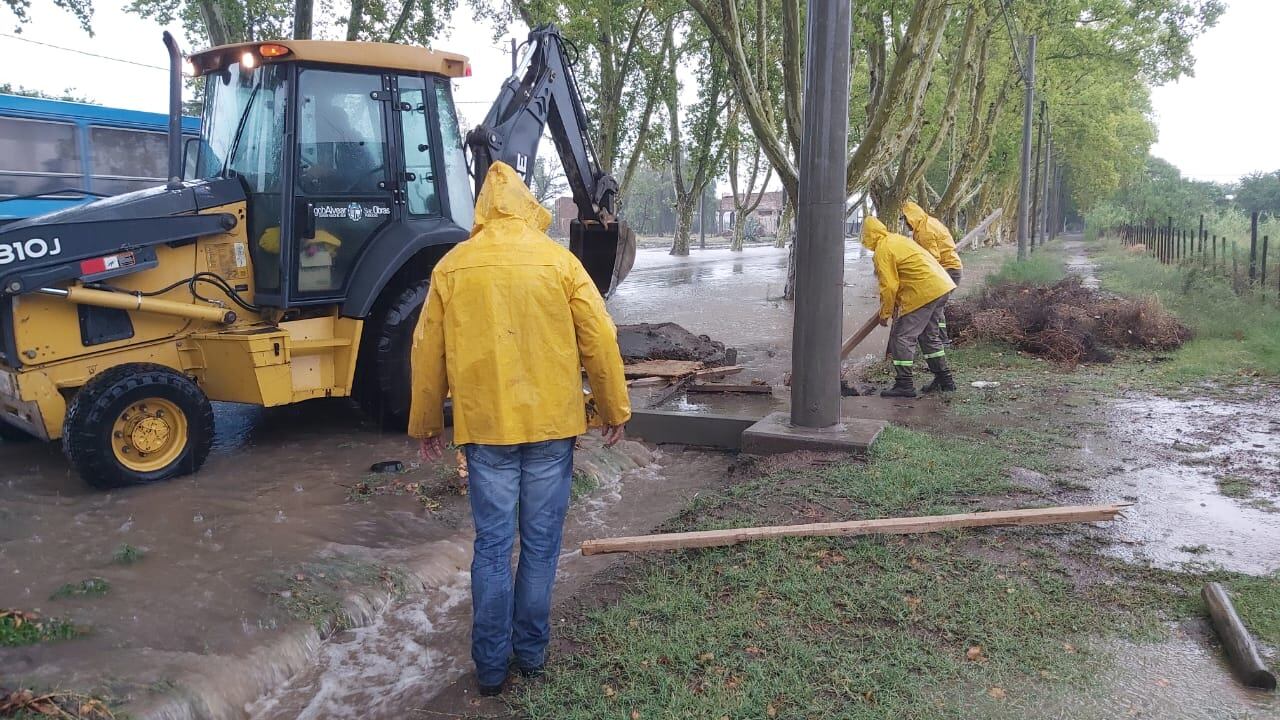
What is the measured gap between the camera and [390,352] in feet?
22.5

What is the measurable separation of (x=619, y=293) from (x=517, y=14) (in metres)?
6.55

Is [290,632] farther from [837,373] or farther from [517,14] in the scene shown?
[517,14]

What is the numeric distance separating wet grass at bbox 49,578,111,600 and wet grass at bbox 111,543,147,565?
295 millimetres

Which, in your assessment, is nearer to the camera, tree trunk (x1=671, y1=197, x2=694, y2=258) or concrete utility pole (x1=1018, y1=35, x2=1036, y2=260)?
concrete utility pole (x1=1018, y1=35, x2=1036, y2=260)

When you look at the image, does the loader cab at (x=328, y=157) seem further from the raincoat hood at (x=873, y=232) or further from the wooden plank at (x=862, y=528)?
the raincoat hood at (x=873, y=232)

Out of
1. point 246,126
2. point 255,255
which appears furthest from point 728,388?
point 246,126

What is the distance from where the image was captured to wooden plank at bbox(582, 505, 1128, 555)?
4.41 meters

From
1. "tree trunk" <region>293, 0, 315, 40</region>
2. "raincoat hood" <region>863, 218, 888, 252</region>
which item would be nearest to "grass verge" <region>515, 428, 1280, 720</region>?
"raincoat hood" <region>863, 218, 888, 252</region>

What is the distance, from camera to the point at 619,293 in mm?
20359

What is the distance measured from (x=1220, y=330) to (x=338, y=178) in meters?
10.8

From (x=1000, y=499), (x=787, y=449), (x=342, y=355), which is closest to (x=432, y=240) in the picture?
(x=342, y=355)

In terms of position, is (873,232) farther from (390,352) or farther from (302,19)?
(302,19)

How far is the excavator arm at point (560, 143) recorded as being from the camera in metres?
6.93

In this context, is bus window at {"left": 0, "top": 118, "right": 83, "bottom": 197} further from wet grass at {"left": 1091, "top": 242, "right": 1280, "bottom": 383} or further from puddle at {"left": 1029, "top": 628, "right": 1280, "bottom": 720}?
wet grass at {"left": 1091, "top": 242, "right": 1280, "bottom": 383}
